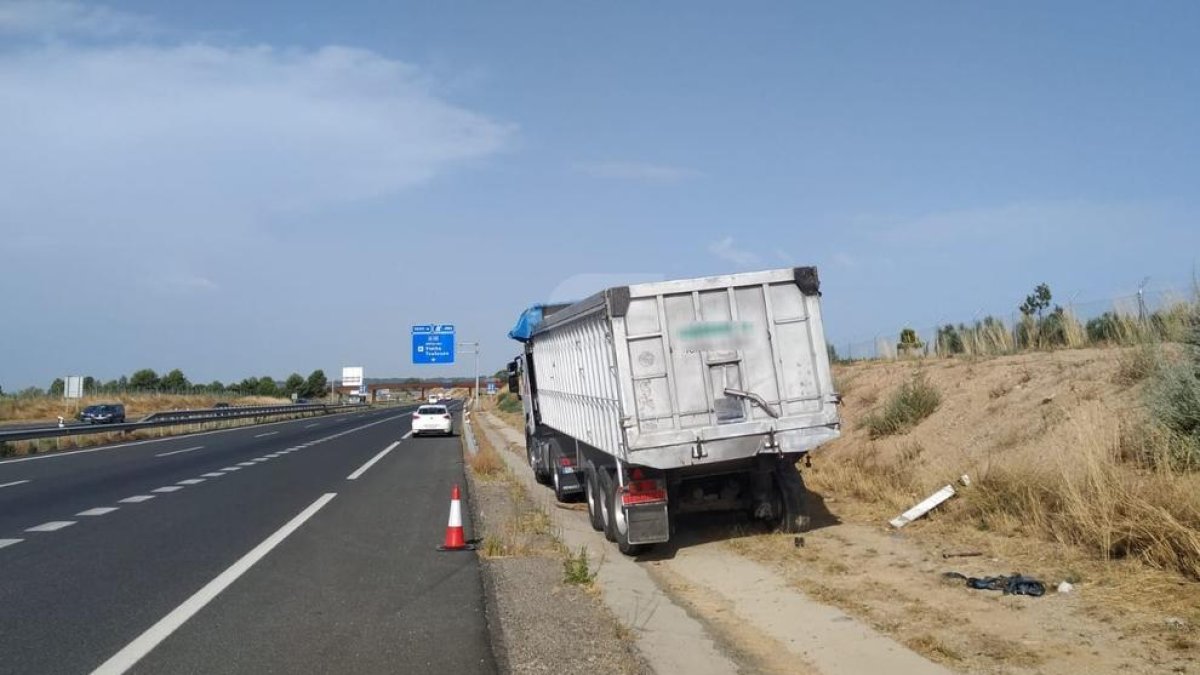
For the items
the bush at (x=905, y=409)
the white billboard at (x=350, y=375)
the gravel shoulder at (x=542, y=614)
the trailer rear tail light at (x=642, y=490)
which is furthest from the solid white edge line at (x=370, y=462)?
the white billboard at (x=350, y=375)

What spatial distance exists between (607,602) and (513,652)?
1933 millimetres

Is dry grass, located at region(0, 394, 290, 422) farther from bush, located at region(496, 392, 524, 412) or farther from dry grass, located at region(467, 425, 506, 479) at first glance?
dry grass, located at region(467, 425, 506, 479)

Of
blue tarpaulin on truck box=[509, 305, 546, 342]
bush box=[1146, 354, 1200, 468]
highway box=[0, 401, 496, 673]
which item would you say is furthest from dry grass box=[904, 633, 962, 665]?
blue tarpaulin on truck box=[509, 305, 546, 342]

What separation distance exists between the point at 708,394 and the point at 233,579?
530 cm

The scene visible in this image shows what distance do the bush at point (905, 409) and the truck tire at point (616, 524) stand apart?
26.0 ft

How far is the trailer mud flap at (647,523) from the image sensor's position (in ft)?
33.2

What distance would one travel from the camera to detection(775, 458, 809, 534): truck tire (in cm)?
1107

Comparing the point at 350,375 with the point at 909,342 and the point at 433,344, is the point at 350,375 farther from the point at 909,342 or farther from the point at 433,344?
the point at 909,342

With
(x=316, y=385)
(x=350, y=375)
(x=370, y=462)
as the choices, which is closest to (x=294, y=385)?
(x=316, y=385)

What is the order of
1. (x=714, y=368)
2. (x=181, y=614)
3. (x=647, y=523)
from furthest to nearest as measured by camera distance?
(x=714, y=368)
(x=647, y=523)
(x=181, y=614)

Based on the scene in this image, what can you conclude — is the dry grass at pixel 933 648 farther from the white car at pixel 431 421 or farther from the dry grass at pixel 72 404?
the dry grass at pixel 72 404

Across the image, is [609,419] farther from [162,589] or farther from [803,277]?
[162,589]

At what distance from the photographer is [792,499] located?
436 inches

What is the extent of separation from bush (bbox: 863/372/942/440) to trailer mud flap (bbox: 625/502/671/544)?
8.47 meters
